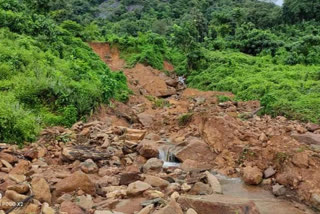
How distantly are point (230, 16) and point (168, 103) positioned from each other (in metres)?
21.3

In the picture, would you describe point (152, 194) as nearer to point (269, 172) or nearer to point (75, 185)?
point (75, 185)

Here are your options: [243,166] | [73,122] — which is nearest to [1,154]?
[73,122]

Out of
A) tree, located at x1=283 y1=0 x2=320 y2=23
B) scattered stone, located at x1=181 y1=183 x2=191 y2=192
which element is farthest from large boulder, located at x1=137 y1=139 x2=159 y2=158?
tree, located at x1=283 y1=0 x2=320 y2=23

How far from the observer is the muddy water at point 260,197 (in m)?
6.88

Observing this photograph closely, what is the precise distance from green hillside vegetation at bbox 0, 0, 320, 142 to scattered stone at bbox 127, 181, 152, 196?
14.0 ft

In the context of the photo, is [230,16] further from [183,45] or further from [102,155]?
[102,155]

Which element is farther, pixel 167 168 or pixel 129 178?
pixel 167 168

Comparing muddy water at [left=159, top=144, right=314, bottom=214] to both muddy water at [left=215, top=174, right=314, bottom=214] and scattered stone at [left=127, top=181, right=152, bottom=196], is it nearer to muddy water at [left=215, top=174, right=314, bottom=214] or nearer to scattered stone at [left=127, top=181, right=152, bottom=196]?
muddy water at [left=215, top=174, right=314, bottom=214]

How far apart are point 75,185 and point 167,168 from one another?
331 centimetres

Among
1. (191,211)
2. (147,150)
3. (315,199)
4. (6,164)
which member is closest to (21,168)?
(6,164)

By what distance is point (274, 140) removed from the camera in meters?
9.08

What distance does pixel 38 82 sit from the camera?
12.4m

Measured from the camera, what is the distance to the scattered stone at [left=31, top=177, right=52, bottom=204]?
19.2 feet

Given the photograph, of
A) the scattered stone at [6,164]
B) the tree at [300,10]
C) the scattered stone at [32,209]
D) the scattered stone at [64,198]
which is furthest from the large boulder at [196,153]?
the tree at [300,10]
